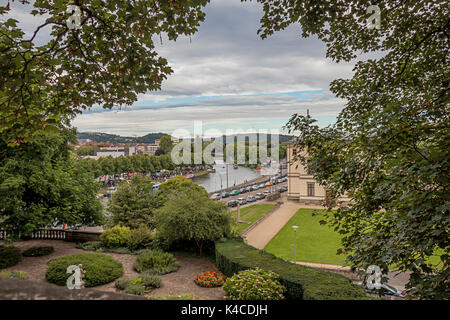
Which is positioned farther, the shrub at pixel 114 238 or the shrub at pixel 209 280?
the shrub at pixel 114 238

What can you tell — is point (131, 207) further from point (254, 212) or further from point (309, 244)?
point (254, 212)

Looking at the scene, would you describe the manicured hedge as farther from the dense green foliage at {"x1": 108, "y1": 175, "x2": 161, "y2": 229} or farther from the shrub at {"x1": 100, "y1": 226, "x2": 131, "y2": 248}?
the dense green foliage at {"x1": 108, "y1": 175, "x2": 161, "y2": 229}

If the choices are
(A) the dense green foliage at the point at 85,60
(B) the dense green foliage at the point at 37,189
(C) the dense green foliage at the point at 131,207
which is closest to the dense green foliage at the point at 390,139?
(A) the dense green foliage at the point at 85,60

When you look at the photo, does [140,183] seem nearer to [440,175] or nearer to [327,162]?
[327,162]

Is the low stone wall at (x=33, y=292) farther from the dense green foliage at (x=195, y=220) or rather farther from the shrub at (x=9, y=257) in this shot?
the shrub at (x=9, y=257)

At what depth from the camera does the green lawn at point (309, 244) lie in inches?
825

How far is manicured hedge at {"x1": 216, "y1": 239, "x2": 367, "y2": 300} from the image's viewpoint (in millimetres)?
8523

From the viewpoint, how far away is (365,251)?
3852 mm

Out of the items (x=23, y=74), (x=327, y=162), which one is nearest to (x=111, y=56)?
(x=23, y=74)

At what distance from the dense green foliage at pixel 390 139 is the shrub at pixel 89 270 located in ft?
32.0

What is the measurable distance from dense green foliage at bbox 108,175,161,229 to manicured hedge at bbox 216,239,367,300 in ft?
28.7

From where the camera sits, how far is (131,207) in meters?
21.7

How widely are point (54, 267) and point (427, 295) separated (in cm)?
1286

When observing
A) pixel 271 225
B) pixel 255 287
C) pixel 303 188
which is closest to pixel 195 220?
pixel 255 287
